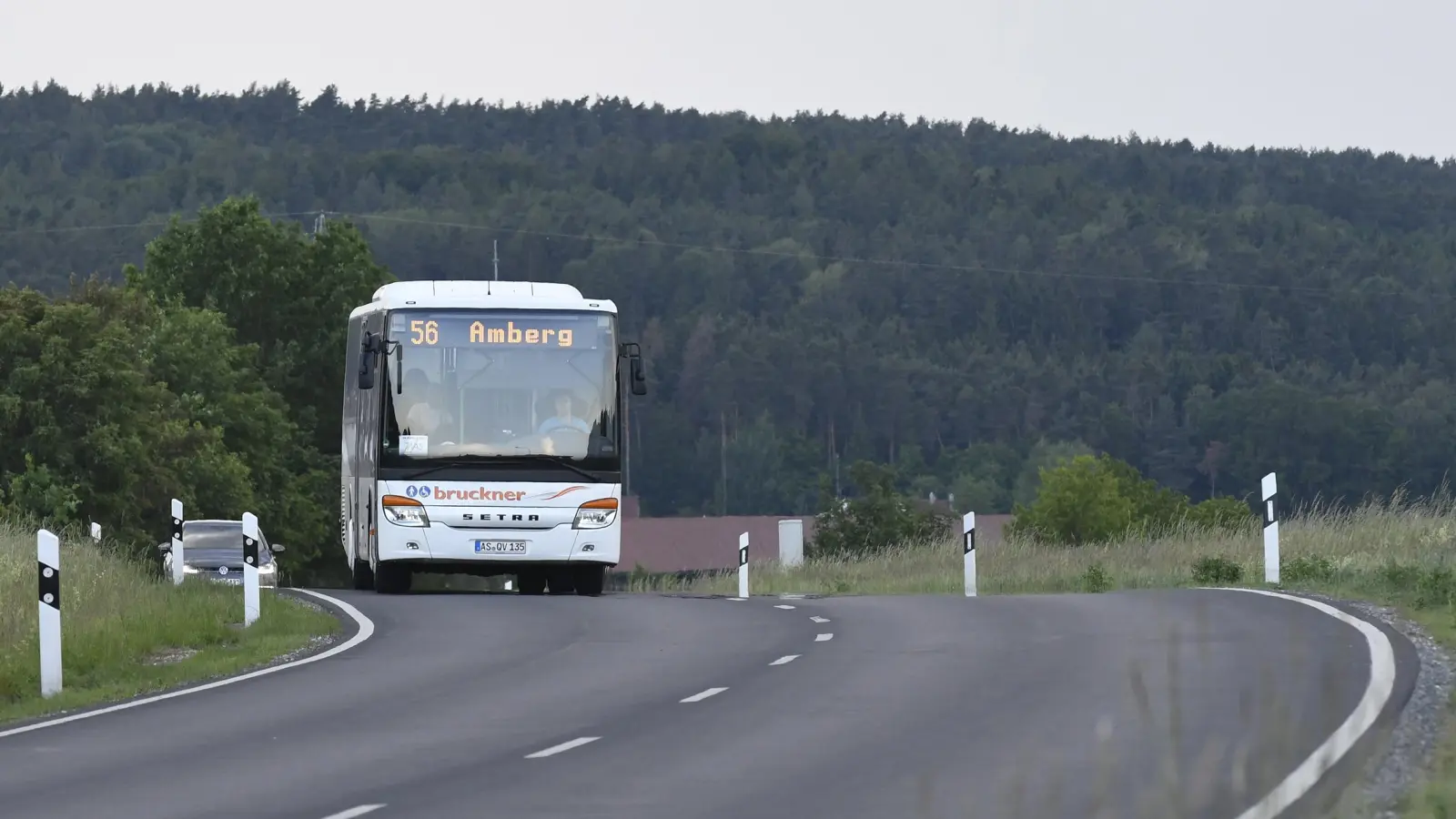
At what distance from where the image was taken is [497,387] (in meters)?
28.6

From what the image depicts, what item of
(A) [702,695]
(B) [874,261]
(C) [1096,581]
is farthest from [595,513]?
(B) [874,261]

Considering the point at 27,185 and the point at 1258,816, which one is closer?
the point at 1258,816

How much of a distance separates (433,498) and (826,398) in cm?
13294

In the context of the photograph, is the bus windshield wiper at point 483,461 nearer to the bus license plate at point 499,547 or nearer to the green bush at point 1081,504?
the bus license plate at point 499,547

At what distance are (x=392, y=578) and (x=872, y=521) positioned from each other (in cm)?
5362

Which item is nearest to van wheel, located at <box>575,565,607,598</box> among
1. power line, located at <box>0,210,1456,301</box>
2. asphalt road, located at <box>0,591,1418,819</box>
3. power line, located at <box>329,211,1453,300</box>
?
asphalt road, located at <box>0,591,1418,819</box>

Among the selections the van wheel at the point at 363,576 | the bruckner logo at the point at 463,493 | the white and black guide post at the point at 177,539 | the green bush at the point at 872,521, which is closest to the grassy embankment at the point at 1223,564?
the bruckner logo at the point at 463,493

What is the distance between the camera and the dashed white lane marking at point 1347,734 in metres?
9.69

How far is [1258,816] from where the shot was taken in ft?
30.4

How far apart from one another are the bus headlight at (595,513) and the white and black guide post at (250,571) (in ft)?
18.8

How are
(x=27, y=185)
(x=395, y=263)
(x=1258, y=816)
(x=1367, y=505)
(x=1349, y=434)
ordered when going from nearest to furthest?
(x=1258, y=816)
(x=1367, y=505)
(x=1349, y=434)
(x=395, y=263)
(x=27, y=185)

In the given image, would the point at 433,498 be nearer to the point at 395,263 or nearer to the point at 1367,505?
the point at 1367,505

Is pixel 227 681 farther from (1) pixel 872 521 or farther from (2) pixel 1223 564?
(1) pixel 872 521

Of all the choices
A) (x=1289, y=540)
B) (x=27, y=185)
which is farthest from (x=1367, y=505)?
(x=27, y=185)
